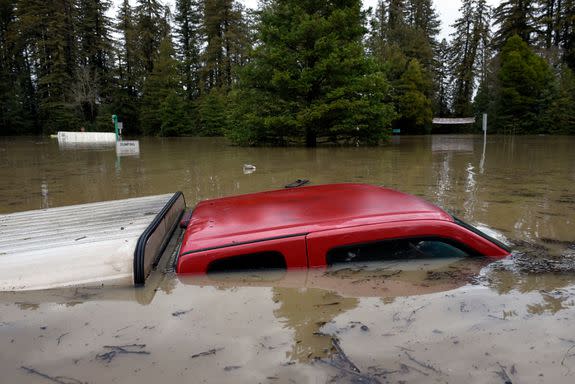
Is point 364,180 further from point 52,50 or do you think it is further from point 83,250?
point 52,50

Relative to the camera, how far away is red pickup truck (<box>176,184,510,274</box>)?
115 inches

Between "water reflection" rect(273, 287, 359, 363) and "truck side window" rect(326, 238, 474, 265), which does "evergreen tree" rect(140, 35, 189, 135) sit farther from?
"water reflection" rect(273, 287, 359, 363)

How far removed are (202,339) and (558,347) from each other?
173 centimetres

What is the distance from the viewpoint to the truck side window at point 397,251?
9.98 ft

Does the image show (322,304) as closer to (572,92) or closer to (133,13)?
(572,92)

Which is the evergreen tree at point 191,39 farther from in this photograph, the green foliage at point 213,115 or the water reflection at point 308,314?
the water reflection at point 308,314

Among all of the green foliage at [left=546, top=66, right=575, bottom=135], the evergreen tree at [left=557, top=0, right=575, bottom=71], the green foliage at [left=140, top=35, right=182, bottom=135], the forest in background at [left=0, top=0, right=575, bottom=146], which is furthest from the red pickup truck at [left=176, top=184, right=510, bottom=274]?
the evergreen tree at [left=557, top=0, right=575, bottom=71]

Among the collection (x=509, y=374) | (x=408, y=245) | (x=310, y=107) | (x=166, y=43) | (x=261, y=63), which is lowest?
(x=509, y=374)

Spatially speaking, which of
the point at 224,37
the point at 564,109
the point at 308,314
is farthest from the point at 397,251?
the point at 224,37

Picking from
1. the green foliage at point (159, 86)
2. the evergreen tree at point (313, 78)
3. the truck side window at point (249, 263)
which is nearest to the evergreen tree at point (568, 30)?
the evergreen tree at point (313, 78)

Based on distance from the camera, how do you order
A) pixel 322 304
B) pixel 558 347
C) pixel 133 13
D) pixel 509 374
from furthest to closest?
1. pixel 133 13
2. pixel 322 304
3. pixel 558 347
4. pixel 509 374

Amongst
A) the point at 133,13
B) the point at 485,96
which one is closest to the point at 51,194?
the point at 485,96

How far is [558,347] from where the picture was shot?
2.06m

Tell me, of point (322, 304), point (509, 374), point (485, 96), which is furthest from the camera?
point (485, 96)
